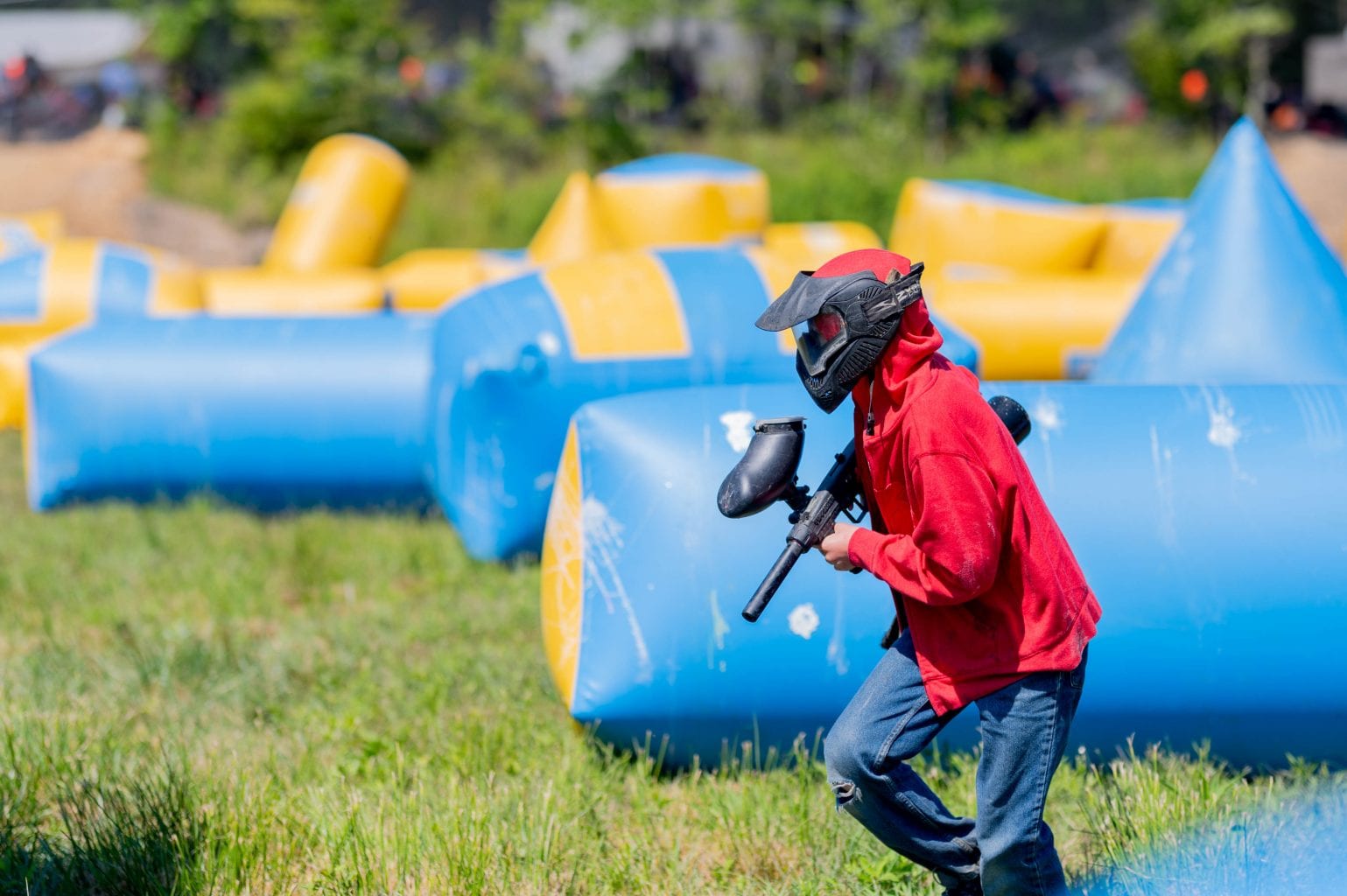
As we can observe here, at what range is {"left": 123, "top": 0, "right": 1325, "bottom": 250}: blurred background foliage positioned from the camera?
802 inches

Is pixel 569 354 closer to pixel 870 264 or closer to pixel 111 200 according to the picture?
pixel 870 264

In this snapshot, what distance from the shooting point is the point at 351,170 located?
468 inches

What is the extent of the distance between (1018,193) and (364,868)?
8.62m

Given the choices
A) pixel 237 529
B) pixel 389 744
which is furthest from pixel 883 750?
pixel 237 529

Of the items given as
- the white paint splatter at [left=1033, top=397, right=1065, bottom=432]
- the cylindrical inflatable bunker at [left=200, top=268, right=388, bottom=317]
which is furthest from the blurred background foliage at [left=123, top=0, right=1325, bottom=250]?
the white paint splatter at [left=1033, top=397, right=1065, bottom=432]

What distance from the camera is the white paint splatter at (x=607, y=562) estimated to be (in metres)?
3.71

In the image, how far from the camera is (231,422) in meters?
6.79

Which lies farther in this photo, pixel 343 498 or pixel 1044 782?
pixel 343 498

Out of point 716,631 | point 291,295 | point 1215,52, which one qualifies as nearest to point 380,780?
point 716,631

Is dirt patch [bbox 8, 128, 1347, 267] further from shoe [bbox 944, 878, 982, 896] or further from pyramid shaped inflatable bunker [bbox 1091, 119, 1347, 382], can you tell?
shoe [bbox 944, 878, 982, 896]

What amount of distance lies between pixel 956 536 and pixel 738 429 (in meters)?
1.47

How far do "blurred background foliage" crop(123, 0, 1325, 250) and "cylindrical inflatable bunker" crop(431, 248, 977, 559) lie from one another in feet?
42.8

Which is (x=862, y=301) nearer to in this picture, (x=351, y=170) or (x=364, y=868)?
(x=364, y=868)

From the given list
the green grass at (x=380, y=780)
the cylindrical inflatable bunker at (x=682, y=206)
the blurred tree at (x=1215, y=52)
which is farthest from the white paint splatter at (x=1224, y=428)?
the blurred tree at (x=1215, y=52)
